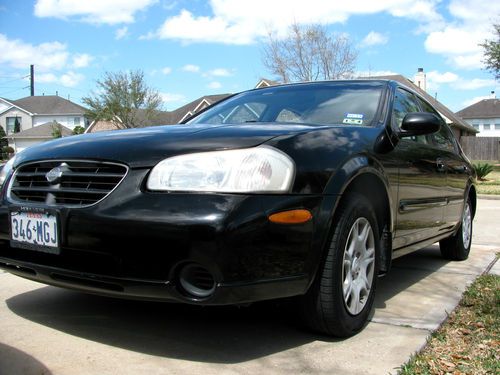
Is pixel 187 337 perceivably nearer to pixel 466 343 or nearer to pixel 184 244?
pixel 184 244

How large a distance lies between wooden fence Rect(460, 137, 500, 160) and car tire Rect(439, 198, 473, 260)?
38334 millimetres

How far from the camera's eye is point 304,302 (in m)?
2.76

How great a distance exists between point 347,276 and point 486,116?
77.9 meters

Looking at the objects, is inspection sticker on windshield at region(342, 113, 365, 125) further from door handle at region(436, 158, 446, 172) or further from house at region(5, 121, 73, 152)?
house at region(5, 121, 73, 152)

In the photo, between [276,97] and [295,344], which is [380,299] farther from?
[276,97]

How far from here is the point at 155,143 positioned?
261cm

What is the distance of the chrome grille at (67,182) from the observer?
254 cm

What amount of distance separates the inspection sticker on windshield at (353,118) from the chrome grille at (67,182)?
1.61 meters

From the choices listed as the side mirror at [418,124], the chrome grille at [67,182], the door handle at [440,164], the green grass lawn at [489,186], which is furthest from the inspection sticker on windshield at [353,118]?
the green grass lawn at [489,186]

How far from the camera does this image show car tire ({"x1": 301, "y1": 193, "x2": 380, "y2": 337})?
271 centimetres

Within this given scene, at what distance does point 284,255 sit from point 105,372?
0.97 meters

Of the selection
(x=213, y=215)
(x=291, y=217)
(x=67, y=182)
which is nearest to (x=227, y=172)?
(x=213, y=215)

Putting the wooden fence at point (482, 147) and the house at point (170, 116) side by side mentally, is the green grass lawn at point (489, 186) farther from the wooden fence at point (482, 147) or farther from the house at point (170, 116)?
the house at point (170, 116)

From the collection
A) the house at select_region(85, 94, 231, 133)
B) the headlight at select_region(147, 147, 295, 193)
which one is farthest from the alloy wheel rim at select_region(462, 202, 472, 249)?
the house at select_region(85, 94, 231, 133)
